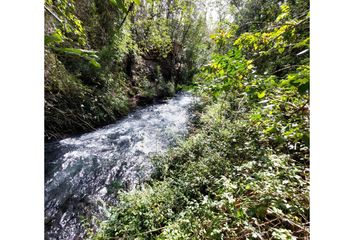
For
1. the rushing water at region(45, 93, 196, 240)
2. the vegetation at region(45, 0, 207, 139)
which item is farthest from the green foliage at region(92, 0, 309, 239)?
the vegetation at region(45, 0, 207, 139)

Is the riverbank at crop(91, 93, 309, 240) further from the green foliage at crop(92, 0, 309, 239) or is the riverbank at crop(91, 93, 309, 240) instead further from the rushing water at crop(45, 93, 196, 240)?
the rushing water at crop(45, 93, 196, 240)

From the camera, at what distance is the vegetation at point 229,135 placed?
1385mm

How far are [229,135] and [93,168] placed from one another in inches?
118

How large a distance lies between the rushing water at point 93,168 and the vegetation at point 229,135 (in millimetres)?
407

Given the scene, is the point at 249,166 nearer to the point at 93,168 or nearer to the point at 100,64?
the point at 93,168

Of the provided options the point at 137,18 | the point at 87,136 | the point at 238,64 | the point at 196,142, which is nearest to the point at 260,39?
the point at 238,64

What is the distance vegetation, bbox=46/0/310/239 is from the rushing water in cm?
41

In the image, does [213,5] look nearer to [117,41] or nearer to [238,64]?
[117,41]

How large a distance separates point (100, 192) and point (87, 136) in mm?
2001

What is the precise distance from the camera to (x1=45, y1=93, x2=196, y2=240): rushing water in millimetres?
2523

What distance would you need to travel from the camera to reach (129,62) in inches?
322

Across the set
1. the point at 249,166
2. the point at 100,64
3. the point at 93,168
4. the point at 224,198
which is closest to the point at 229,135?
the point at 249,166

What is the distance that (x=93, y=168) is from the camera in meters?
3.45

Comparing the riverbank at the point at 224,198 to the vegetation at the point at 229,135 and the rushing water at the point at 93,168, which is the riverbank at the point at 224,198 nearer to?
the vegetation at the point at 229,135
